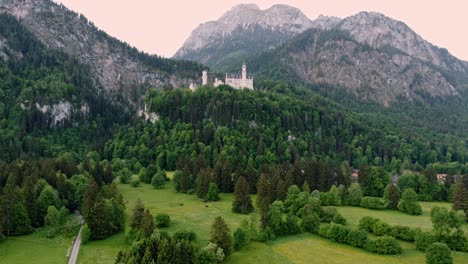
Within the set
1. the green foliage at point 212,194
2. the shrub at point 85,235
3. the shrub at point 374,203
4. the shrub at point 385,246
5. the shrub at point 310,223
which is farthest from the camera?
the green foliage at point 212,194

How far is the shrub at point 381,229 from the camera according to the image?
82.9 m

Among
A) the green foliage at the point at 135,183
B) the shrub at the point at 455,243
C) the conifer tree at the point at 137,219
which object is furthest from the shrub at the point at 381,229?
the green foliage at the point at 135,183

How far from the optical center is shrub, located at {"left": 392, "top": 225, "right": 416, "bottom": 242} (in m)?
81.4

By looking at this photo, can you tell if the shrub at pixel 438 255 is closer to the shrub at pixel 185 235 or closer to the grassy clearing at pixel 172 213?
the grassy clearing at pixel 172 213

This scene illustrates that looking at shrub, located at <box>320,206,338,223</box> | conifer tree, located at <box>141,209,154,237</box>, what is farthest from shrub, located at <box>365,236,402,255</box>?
conifer tree, located at <box>141,209,154,237</box>

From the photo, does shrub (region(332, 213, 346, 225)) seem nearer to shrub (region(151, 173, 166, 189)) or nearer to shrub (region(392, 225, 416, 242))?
shrub (region(392, 225, 416, 242))

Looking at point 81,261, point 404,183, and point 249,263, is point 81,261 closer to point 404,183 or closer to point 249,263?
point 249,263

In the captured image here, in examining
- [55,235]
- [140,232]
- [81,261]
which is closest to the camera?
[81,261]

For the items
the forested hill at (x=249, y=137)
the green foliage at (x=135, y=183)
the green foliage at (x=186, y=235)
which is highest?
the forested hill at (x=249, y=137)

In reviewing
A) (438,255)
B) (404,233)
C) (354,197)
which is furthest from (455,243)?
(354,197)

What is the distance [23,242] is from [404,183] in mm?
96077

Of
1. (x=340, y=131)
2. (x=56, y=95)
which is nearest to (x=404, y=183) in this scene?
(x=340, y=131)

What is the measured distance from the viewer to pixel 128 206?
103 m

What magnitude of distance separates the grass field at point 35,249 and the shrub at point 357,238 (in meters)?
47.2
